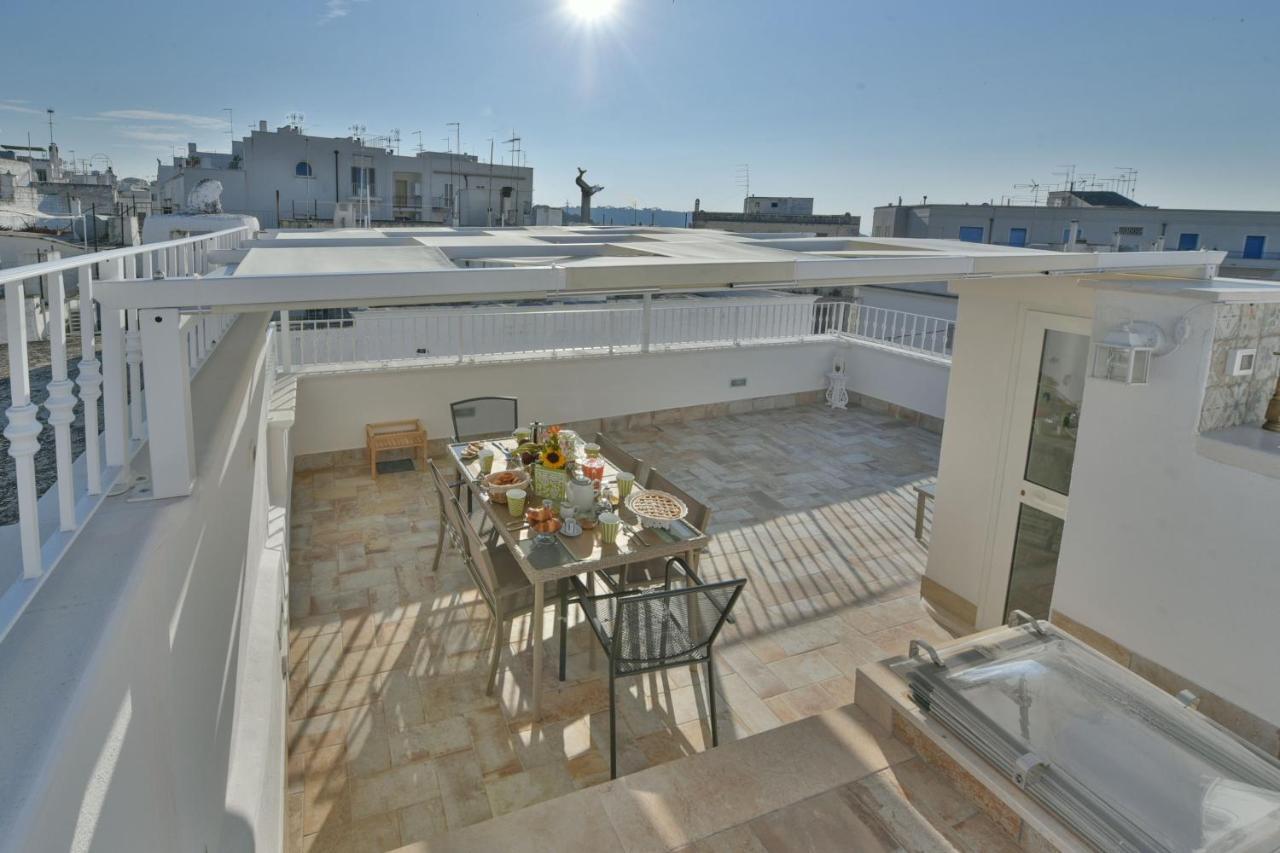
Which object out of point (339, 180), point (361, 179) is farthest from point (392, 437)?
point (361, 179)

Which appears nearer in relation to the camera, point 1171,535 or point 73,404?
point 73,404

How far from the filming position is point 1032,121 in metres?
24.1

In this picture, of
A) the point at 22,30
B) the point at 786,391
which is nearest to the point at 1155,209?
the point at 786,391

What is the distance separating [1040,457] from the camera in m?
4.12

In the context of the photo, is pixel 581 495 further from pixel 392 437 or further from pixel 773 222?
pixel 773 222

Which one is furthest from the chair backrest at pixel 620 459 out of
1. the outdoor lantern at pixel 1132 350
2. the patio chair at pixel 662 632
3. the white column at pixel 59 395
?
the white column at pixel 59 395

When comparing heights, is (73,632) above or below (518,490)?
above

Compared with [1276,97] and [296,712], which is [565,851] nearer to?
[296,712]

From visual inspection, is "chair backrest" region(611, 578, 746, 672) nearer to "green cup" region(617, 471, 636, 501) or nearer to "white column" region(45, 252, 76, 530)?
"green cup" region(617, 471, 636, 501)

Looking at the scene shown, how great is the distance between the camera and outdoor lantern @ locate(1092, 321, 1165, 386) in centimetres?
320

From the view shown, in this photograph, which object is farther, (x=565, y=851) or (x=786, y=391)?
(x=786, y=391)

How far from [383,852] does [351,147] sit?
102ft

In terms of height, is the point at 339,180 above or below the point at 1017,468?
above

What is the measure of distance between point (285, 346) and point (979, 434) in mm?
5998
